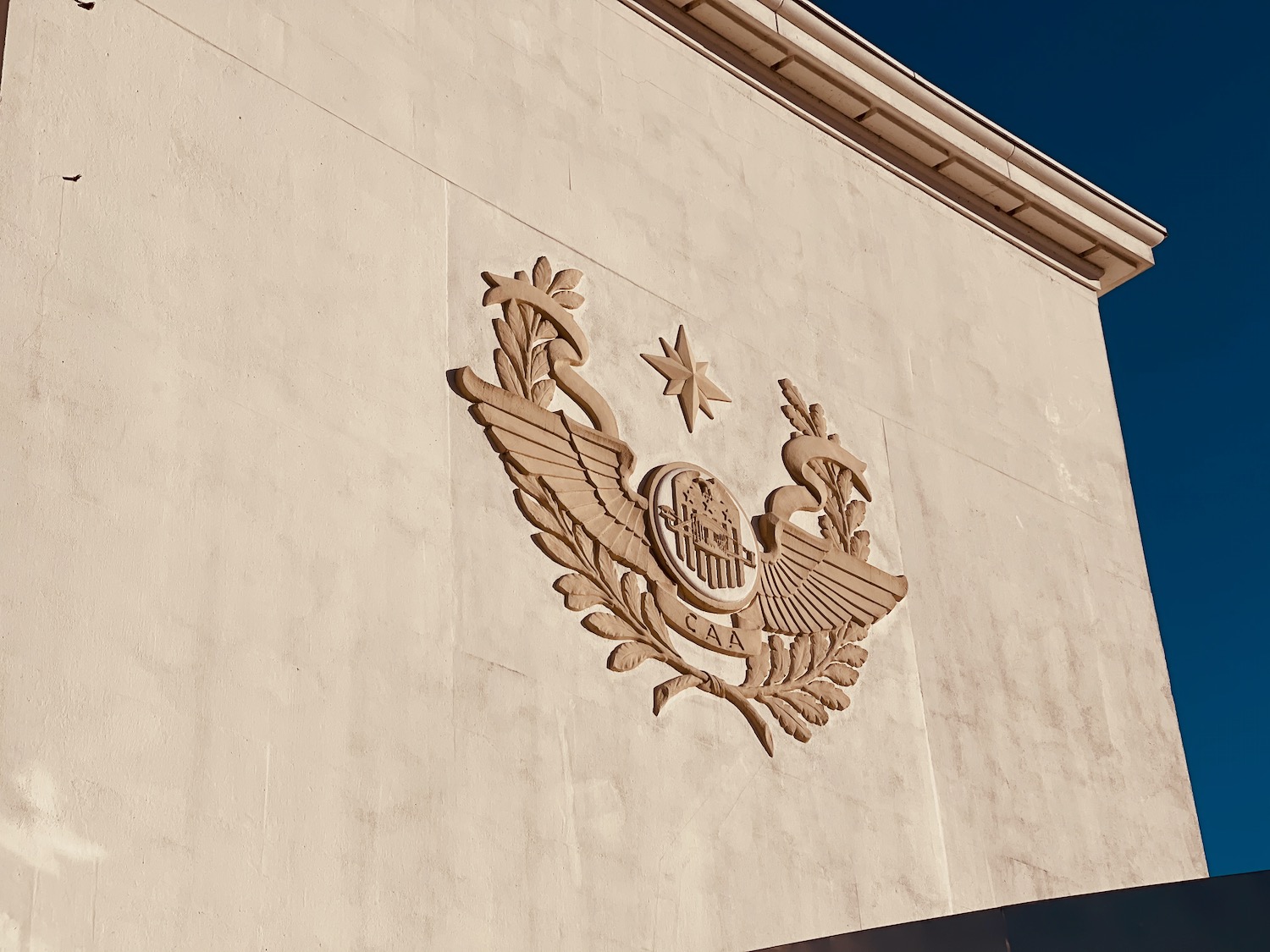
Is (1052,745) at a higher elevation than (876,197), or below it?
below

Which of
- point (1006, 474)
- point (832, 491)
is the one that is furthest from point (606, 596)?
point (1006, 474)

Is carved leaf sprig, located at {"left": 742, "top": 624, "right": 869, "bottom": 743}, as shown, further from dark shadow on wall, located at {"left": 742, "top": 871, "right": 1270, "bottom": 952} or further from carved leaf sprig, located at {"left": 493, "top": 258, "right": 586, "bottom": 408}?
dark shadow on wall, located at {"left": 742, "top": 871, "right": 1270, "bottom": 952}

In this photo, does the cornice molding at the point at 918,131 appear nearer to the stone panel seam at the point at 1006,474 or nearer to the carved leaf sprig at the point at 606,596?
the stone panel seam at the point at 1006,474

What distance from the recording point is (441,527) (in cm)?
603

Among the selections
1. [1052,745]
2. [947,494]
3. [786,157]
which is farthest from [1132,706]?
[786,157]

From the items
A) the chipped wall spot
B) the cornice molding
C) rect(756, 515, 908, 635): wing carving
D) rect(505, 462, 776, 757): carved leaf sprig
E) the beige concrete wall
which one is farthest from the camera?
the cornice molding

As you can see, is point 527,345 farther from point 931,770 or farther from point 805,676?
point 931,770

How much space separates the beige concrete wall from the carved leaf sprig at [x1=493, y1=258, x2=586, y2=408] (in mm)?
97

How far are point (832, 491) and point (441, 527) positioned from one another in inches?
83.5

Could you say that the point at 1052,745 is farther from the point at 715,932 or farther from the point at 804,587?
the point at 715,932

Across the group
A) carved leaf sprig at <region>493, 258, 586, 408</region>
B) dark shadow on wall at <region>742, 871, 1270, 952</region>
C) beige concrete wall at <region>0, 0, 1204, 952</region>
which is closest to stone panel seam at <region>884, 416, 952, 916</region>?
beige concrete wall at <region>0, 0, 1204, 952</region>

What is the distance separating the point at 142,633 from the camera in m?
5.06

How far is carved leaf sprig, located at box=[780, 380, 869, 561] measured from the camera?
7543 millimetres

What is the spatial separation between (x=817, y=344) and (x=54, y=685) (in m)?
4.05
